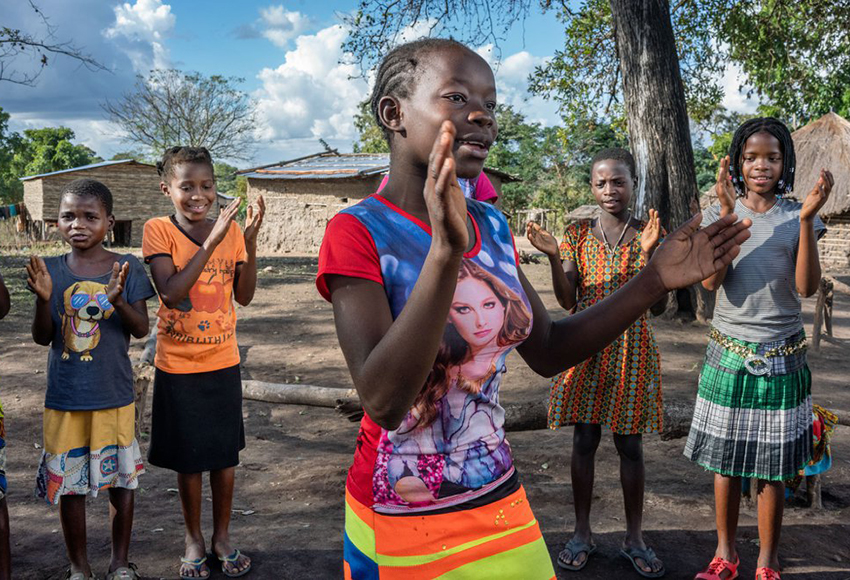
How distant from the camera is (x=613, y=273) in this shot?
10.2 feet

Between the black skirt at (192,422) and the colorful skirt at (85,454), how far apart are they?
0.45 ft

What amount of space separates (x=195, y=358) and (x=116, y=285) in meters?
0.44

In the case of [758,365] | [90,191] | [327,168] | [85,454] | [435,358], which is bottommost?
[85,454]

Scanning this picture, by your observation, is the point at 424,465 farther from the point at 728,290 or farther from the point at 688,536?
the point at 688,536

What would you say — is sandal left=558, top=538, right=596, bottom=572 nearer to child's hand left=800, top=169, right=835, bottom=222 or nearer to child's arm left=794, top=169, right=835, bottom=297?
child's arm left=794, top=169, right=835, bottom=297

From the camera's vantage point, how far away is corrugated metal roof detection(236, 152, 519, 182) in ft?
65.8

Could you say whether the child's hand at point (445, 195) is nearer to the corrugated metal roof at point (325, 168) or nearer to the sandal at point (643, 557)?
Result: the sandal at point (643, 557)

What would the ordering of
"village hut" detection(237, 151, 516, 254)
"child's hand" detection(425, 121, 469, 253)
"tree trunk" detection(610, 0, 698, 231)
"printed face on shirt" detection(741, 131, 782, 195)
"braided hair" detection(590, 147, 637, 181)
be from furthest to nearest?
"village hut" detection(237, 151, 516, 254)
"tree trunk" detection(610, 0, 698, 231)
"braided hair" detection(590, 147, 637, 181)
"printed face on shirt" detection(741, 131, 782, 195)
"child's hand" detection(425, 121, 469, 253)

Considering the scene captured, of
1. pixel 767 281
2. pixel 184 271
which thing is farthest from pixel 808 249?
pixel 184 271

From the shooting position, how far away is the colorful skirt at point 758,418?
2.77 meters

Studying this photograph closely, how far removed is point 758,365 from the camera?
9.14ft

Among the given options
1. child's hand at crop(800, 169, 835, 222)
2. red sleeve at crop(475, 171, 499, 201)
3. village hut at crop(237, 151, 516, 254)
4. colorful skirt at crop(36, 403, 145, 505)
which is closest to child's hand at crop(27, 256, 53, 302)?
colorful skirt at crop(36, 403, 145, 505)

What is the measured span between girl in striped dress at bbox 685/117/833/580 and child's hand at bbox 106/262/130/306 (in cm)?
239

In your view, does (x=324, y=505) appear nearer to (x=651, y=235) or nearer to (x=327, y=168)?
(x=651, y=235)
